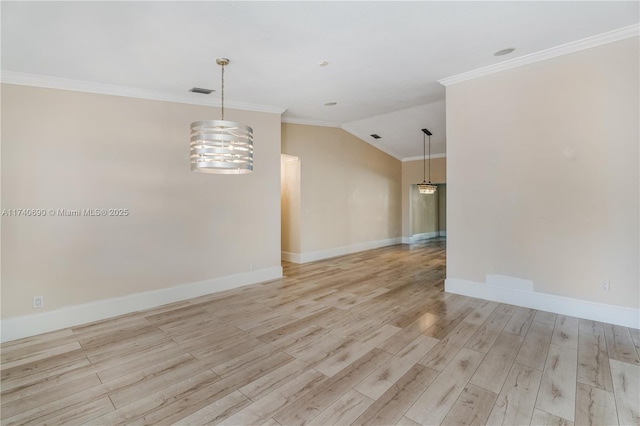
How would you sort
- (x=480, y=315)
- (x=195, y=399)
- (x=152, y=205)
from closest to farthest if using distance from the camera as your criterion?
(x=195, y=399), (x=480, y=315), (x=152, y=205)

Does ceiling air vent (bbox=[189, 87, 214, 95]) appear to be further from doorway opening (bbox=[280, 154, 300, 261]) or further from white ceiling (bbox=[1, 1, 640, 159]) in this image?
doorway opening (bbox=[280, 154, 300, 261])

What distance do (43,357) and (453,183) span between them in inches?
208

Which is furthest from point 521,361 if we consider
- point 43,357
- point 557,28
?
point 43,357

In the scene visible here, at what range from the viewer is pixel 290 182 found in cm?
699

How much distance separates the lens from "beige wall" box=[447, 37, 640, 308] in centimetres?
322

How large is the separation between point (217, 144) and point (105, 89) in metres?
2.34

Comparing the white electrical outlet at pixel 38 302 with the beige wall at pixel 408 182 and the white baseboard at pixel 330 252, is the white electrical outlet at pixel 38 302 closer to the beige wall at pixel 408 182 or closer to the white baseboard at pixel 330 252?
the white baseboard at pixel 330 252

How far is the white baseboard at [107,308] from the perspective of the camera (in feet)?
10.8

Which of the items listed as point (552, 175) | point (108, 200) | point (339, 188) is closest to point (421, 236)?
point (339, 188)

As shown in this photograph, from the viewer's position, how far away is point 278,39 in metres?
2.98

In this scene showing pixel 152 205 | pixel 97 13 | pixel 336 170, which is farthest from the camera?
pixel 336 170

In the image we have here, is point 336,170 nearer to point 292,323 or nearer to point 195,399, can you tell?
point 292,323

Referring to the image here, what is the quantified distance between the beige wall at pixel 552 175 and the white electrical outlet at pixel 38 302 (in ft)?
17.5

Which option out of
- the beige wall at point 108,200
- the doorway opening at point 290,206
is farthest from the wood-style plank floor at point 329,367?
the doorway opening at point 290,206
